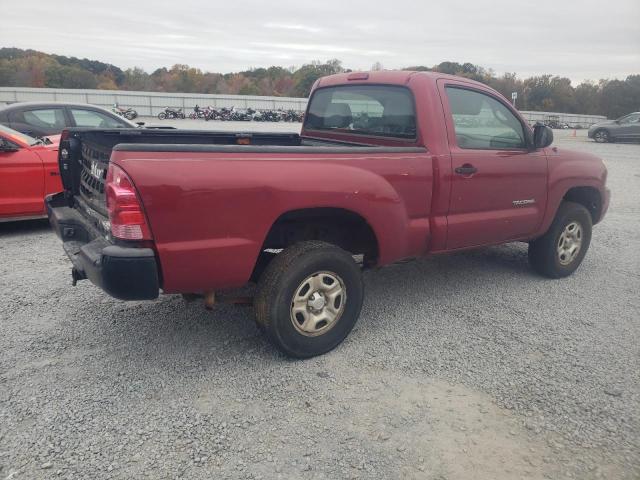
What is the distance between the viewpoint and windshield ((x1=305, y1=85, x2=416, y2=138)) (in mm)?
4062

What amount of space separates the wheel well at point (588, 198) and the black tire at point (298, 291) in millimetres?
3069

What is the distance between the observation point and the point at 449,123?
398 cm

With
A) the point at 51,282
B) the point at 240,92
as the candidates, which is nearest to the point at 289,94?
the point at 240,92

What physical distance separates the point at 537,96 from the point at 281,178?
226 ft

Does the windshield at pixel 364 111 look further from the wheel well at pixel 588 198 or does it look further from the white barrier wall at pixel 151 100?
the white barrier wall at pixel 151 100

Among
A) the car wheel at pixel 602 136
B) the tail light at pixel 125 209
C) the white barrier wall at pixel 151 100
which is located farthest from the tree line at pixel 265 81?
the tail light at pixel 125 209

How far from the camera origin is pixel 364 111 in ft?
14.8

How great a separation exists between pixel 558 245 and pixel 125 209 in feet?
13.9

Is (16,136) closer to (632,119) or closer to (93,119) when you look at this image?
(93,119)

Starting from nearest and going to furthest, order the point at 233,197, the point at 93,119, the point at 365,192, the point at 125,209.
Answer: the point at 125,209 → the point at 233,197 → the point at 365,192 → the point at 93,119

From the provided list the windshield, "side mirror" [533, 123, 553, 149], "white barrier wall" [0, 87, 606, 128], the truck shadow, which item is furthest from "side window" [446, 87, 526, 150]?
"white barrier wall" [0, 87, 606, 128]

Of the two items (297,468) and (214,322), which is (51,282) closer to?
(214,322)

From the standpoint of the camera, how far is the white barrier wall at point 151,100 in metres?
37.7

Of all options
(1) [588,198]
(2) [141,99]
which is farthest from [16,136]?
(2) [141,99]
